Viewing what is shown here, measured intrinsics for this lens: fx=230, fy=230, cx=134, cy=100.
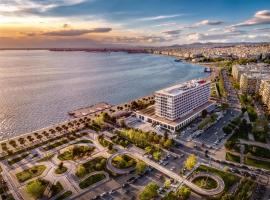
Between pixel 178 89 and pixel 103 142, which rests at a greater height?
pixel 178 89

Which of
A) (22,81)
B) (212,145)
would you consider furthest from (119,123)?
(22,81)

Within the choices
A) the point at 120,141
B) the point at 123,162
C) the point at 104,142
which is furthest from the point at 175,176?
the point at 104,142

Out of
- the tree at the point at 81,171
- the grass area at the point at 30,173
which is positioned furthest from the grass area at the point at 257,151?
the grass area at the point at 30,173

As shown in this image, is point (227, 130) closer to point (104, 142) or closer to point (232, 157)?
point (232, 157)

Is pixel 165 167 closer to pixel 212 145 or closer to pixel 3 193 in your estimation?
pixel 212 145

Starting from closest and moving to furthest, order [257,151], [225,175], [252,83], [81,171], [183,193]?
[183,193] → [225,175] → [81,171] → [257,151] → [252,83]

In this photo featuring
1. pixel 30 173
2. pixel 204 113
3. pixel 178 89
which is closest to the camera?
pixel 30 173
